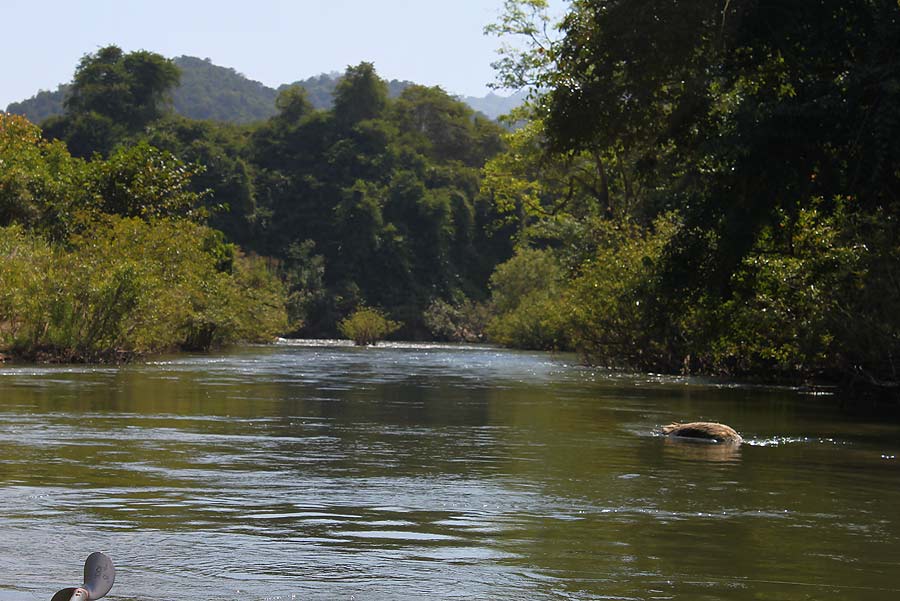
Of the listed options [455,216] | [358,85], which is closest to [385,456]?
[455,216]

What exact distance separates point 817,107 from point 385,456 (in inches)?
277

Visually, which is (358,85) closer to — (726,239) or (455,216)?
(455,216)

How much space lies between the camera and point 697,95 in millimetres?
19453

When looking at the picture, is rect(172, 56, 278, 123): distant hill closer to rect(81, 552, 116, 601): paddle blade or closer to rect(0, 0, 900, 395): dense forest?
rect(0, 0, 900, 395): dense forest

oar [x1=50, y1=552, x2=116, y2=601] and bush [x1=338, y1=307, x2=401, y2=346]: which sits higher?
oar [x1=50, y1=552, x2=116, y2=601]

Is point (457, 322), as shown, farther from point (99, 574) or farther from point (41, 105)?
point (41, 105)

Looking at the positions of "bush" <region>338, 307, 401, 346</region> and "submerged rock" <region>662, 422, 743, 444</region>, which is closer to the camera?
"submerged rock" <region>662, 422, 743, 444</region>

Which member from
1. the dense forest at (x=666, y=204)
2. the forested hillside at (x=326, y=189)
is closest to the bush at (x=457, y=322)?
the dense forest at (x=666, y=204)

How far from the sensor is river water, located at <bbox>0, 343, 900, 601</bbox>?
25.8 feet

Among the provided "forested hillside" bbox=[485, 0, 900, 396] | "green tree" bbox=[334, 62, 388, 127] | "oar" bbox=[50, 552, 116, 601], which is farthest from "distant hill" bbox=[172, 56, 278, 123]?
"oar" bbox=[50, 552, 116, 601]

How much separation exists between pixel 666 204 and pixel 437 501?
65.4ft

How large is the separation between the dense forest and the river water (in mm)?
2686

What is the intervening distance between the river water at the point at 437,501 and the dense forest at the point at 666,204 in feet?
8.81

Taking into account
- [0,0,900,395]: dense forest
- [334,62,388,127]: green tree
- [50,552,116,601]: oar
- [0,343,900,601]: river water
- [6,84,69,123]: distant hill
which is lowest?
[0,343,900,601]: river water
